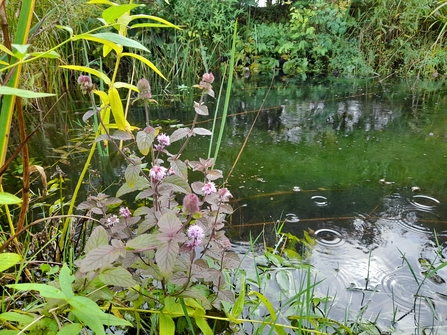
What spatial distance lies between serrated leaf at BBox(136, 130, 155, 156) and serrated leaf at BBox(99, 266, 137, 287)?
26 centimetres

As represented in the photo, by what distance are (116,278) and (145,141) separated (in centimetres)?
30

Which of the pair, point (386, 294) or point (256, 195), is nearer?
point (386, 294)

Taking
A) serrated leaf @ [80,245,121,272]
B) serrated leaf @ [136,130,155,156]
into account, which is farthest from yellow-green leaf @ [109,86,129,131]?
serrated leaf @ [80,245,121,272]

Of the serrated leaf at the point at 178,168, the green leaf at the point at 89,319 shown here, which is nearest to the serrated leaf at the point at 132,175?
the serrated leaf at the point at 178,168

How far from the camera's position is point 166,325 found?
31.4 inches

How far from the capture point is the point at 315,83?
4512 mm

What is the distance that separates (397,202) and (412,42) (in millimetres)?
4361

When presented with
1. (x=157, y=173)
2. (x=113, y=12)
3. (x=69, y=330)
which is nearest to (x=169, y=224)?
(x=157, y=173)

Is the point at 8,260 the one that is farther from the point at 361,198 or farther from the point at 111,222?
the point at 361,198

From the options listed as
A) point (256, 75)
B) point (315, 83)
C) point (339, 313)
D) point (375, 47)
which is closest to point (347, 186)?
point (339, 313)

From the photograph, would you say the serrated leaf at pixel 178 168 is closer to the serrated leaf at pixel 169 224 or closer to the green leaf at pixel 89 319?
the serrated leaf at pixel 169 224

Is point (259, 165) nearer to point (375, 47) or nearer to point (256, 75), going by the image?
point (256, 75)

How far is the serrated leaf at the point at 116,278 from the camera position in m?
0.67

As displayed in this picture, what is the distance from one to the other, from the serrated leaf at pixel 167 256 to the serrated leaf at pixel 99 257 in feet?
0.25
